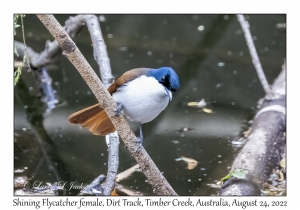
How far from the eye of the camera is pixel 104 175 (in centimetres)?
344

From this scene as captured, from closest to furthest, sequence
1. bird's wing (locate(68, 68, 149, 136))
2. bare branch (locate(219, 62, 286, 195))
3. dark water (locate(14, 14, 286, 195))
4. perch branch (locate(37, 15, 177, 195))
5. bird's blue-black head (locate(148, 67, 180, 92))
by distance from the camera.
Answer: perch branch (locate(37, 15, 177, 195)), bird's blue-black head (locate(148, 67, 180, 92)), bird's wing (locate(68, 68, 149, 136)), bare branch (locate(219, 62, 286, 195)), dark water (locate(14, 14, 286, 195))

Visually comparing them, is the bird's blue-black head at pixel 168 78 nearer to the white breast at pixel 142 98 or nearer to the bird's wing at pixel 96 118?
the white breast at pixel 142 98

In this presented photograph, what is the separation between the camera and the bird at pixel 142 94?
2.69m

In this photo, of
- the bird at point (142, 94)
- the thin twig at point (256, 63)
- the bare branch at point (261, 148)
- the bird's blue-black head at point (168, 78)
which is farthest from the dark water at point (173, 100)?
the bird's blue-black head at point (168, 78)

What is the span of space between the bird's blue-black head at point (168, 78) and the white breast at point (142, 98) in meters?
0.03

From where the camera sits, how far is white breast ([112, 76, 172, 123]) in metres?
2.71

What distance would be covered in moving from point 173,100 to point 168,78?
92.6 inches

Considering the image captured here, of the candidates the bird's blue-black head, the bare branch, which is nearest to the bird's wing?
the bird's blue-black head

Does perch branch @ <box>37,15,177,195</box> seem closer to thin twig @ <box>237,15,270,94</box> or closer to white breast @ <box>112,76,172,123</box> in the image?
white breast @ <box>112,76,172,123</box>

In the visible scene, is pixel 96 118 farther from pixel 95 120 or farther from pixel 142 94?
pixel 142 94

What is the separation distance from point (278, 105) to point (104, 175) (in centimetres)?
210
